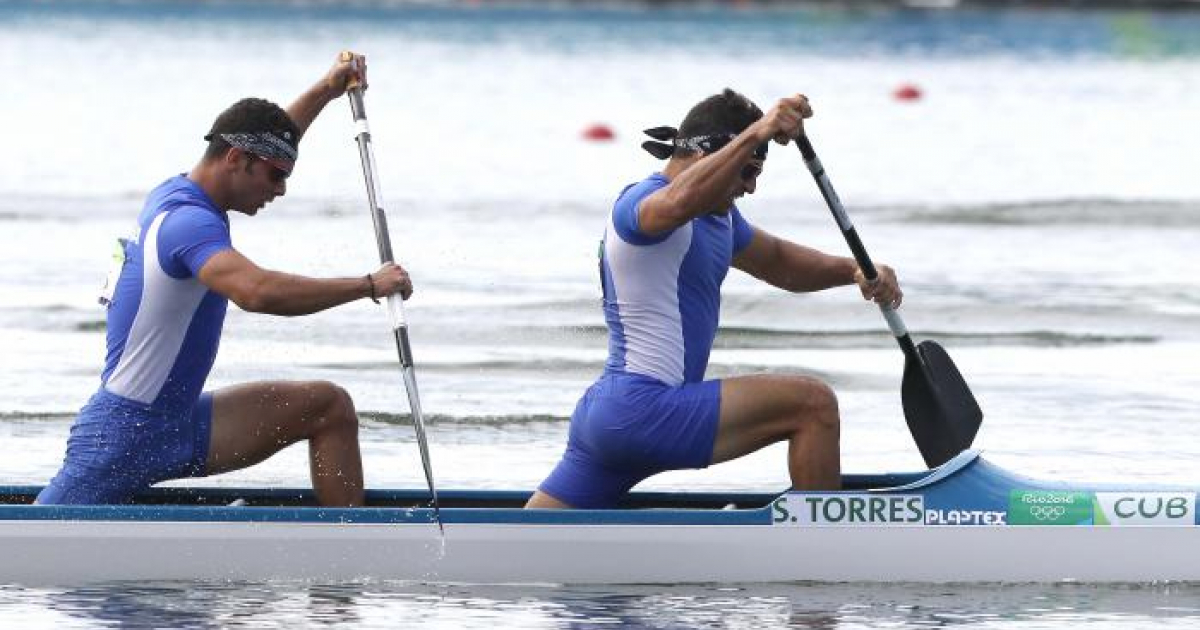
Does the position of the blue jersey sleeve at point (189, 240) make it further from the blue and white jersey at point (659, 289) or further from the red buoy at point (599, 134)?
the red buoy at point (599, 134)

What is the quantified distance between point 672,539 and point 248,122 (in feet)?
6.60

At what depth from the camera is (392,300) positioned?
9.89 metres

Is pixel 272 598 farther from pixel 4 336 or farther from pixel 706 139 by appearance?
pixel 4 336

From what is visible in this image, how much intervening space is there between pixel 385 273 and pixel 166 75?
177 ft

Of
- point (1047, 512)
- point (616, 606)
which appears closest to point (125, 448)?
point (616, 606)

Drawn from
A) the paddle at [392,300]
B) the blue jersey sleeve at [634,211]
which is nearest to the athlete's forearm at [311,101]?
the paddle at [392,300]

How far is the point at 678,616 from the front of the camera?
31.4ft

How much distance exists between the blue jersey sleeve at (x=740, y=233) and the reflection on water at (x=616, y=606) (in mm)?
1182

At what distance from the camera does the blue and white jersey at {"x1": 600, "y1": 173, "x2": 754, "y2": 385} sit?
9453 mm

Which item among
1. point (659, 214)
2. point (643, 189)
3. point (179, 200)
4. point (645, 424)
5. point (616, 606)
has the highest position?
point (179, 200)

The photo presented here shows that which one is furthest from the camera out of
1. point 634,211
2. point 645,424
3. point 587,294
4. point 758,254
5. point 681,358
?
point 587,294

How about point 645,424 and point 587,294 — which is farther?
point 587,294

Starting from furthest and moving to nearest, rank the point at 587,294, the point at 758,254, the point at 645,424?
the point at 587,294
the point at 758,254
the point at 645,424

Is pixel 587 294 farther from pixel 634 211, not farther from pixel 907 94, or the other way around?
pixel 907 94
